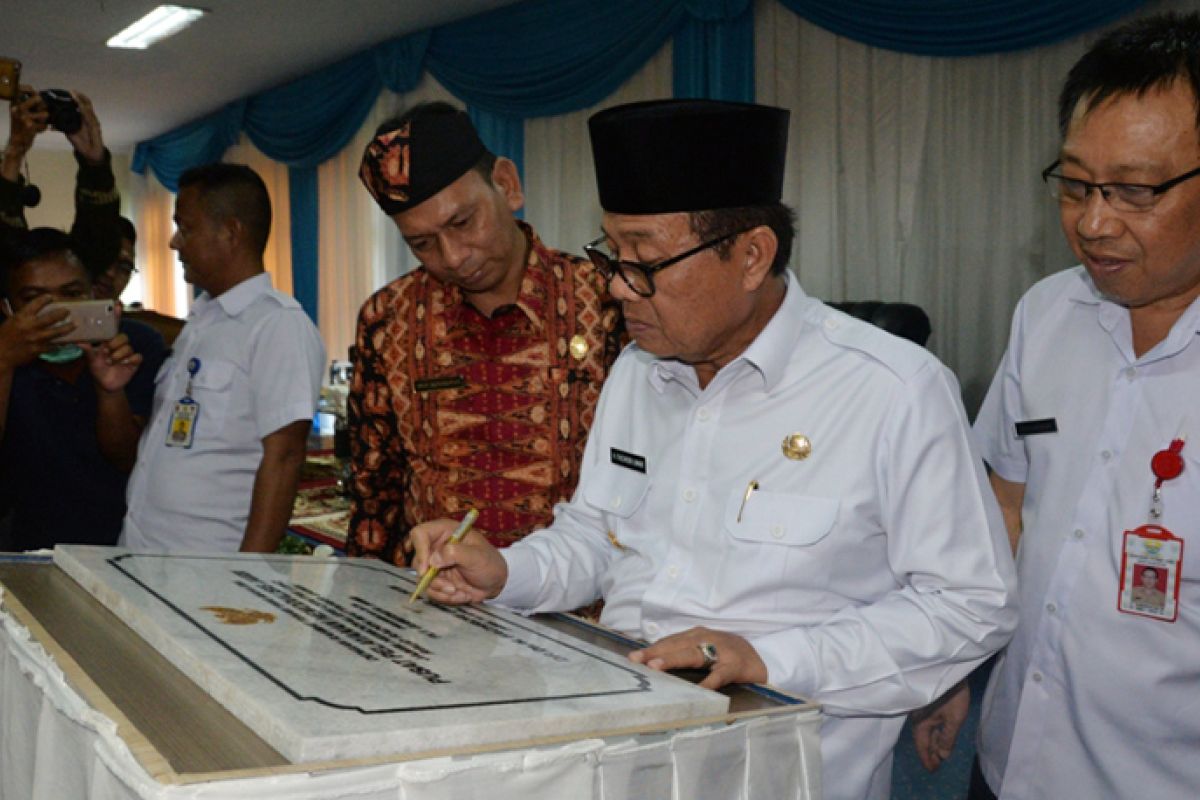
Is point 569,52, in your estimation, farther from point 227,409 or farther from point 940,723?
point 940,723

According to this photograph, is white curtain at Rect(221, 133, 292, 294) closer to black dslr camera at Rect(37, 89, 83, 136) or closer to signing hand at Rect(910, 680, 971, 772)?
black dslr camera at Rect(37, 89, 83, 136)

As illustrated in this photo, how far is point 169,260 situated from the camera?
497 inches

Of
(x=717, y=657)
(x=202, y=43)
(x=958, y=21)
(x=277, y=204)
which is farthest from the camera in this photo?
(x=277, y=204)

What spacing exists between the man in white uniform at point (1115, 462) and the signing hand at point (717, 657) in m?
0.48

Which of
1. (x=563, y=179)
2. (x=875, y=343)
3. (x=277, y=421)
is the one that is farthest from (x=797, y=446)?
(x=563, y=179)

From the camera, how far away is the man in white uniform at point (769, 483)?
46.3 inches

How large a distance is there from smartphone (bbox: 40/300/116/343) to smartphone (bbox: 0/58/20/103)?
75 centimetres

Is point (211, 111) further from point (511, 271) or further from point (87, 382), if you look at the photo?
point (511, 271)

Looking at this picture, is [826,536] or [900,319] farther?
[900,319]

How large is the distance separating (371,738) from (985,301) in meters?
4.38

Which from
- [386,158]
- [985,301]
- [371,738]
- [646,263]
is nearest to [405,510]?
[386,158]

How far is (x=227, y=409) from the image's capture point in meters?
2.47

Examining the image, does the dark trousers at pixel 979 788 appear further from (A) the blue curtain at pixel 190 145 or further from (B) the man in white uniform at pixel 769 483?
(A) the blue curtain at pixel 190 145

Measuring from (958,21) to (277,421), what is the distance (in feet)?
10.9
